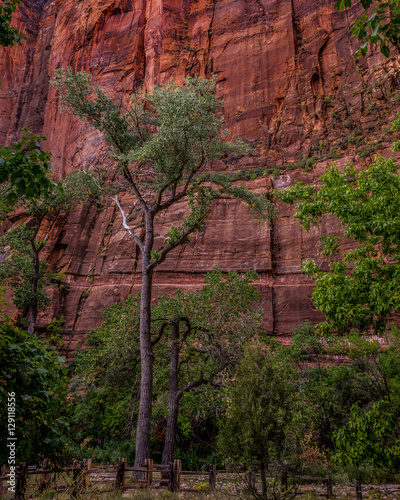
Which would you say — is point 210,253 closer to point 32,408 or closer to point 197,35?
point 32,408

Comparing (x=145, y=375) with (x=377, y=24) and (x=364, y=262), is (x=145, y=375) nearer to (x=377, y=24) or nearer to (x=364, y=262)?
(x=364, y=262)

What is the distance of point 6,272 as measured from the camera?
81.9 feet

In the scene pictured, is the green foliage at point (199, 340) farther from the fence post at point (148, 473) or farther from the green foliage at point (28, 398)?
the green foliage at point (28, 398)

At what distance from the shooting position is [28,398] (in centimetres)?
338

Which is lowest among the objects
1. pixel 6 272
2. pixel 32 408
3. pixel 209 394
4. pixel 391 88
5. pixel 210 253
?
pixel 209 394

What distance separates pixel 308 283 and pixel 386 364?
11.5 metres

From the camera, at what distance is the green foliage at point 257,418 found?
6809mm

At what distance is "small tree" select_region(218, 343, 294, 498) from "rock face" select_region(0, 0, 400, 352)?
21.5 m


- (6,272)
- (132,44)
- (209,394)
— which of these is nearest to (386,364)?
(209,394)

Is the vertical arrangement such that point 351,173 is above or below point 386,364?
above

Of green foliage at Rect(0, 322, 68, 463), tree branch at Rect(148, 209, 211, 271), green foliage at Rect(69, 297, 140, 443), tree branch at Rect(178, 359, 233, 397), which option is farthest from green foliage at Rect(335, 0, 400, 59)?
green foliage at Rect(69, 297, 140, 443)

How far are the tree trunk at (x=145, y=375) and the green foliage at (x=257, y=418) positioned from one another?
15.0ft

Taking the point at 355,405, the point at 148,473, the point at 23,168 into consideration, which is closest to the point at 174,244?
the point at 148,473

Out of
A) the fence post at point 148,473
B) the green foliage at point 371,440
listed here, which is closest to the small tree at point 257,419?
the green foliage at point 371,440
